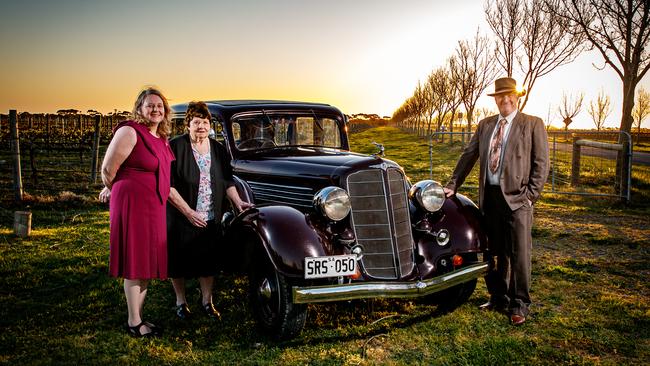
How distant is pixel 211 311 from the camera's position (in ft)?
14.6

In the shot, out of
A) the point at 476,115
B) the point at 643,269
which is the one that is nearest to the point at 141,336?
the point at 643,269

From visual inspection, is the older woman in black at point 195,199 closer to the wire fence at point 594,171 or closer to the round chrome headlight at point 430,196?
the round chrome headlight at point 430,196

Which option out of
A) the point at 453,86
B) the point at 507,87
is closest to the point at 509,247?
the point at 507,87

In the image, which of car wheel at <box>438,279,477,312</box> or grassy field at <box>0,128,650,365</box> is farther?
car wheel at <box>438,279,477,312</box>

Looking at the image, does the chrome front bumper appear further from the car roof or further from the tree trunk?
the tree trunk

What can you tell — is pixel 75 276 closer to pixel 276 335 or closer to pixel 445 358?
pixel 276 335

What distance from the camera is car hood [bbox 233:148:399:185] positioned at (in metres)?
4.20

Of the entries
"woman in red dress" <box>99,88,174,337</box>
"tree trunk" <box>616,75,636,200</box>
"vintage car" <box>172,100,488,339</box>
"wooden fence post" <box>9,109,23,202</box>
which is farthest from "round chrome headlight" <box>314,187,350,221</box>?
"tree trunk" <box>616,75,636,200</box>

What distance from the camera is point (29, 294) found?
16.1 ft

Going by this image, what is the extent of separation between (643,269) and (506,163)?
322cm

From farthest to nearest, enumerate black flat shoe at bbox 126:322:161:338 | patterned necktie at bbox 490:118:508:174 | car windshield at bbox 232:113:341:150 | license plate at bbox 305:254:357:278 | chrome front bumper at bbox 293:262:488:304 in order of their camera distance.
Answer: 1. car windshield at bbox 232:113:341:150
2. patterned necktie at bbox 490:118:508:174
3. black flat shoe at bbox 126:322:161:338
4. license plate at bbox 305:254:357:278
5. chrome front bumper at bbox 293:262:488:304

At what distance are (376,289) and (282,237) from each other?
0.81 metres

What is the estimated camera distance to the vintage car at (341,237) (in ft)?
11.8

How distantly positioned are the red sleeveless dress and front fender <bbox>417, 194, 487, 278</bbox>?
226cm
